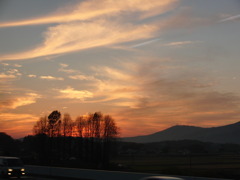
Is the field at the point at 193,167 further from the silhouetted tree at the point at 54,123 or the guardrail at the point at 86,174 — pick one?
the silhouetted tree at the point at 54,123

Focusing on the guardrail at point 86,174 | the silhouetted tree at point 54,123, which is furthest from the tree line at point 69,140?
the guardrail at point 86,174

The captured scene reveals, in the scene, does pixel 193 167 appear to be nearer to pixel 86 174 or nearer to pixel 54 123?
pixel 86 174

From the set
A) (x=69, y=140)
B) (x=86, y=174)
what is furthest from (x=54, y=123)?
(x=86, y=174)

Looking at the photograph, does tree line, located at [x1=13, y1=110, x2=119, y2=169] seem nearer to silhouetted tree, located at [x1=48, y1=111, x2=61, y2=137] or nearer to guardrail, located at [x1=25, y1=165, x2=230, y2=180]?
silhouetted tree, located at [x1=48, y1=111, x2=61, y2=137]

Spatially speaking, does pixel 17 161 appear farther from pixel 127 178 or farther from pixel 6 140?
pixel 6 140

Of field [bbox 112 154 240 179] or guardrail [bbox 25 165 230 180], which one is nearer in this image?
guardrail [bbox 25 165 230 180]

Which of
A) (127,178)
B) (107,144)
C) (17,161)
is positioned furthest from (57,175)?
(107,144)

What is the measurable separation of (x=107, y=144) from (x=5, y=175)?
79246mm

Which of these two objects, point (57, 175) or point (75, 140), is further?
point (75, 140)

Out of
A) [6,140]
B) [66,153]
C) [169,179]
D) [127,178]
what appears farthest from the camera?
[6,140]

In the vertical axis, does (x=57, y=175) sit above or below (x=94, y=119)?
below

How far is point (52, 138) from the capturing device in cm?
11700

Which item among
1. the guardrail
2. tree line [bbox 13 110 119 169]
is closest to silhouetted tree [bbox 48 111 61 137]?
tree line [bbox 13 110 119 169]

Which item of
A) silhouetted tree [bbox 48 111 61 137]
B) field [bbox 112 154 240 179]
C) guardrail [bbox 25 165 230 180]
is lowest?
field [bbox 112 154 240 179]
